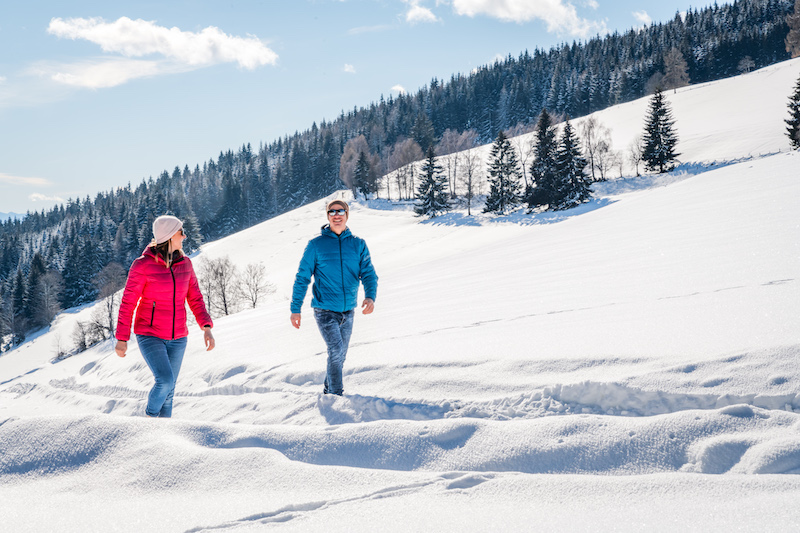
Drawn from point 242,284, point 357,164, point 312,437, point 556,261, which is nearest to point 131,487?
point 312,437

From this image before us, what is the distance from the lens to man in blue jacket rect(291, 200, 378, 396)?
13.2ft

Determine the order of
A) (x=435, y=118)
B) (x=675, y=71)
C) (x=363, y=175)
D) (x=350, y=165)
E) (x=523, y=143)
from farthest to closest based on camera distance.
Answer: (x=435, y=118), (x=675, y=71), (x=350, y=165), (x=523, y=143), (x=363, y=175)

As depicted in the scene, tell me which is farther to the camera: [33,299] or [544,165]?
[33,299]

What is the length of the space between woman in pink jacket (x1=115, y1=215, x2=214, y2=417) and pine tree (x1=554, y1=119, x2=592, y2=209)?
125 ft

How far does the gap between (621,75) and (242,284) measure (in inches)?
3500

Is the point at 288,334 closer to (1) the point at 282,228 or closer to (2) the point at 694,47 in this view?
(1) the point at 282,228

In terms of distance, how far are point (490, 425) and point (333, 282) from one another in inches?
75.7

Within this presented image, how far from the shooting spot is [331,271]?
13.2ft

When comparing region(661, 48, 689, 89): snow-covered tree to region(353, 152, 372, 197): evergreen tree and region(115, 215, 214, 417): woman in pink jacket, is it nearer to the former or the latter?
region(353, 152, 372, 197): evergreen tree

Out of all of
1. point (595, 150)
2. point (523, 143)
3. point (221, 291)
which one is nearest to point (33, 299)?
point (221, 291)

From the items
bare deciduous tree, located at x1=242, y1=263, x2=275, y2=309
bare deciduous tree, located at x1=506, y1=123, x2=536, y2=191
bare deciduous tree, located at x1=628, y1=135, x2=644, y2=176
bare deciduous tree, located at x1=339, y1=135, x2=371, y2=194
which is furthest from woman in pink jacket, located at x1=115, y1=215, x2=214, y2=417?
bare deciduous tree, located at x1=339, y1=135, x2=371, y2=194

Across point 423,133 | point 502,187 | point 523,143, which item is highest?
point 423,133

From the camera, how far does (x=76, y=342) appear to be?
148 feet

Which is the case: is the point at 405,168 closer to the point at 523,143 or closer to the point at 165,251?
the point at 523,143
